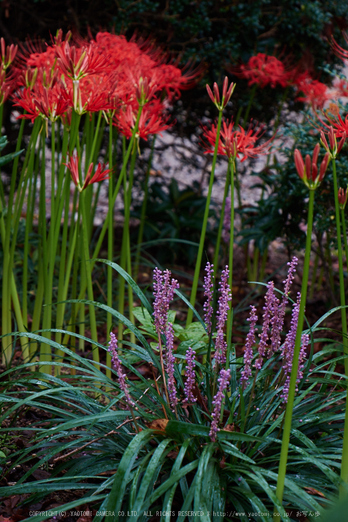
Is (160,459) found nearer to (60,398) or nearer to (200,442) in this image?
(200,442)

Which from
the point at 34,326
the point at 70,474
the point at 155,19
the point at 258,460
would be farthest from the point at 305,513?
the point at 155,19

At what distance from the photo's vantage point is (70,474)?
5.10 feet

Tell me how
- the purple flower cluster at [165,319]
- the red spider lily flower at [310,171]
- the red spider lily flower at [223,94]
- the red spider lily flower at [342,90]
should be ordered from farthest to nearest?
the red spider lily flower at [342,90] → the red spider lily flower at [223,94] → the purple flower cluster at [165,319] → the red spider lily flower at [310,171]

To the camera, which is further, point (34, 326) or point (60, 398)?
point (34, 326)

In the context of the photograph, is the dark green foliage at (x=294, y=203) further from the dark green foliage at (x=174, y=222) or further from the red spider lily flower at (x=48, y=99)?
the red spider lily flower at (x=48, y=99)

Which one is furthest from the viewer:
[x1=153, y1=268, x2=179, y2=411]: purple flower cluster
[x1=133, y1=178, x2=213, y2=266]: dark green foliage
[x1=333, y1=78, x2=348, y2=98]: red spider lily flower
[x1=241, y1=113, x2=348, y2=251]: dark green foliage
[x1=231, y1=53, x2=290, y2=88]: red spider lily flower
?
[x1=133, y1=178, x2=213, y2=266]: dark green foliage

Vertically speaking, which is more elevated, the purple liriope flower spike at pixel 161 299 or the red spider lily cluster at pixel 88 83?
the red spider lily cluster at pixel 88 83

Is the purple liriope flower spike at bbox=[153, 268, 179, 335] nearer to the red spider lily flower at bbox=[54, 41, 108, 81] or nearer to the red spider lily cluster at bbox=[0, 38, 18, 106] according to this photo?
the red spider lily flower at bbox=[54, 41, 108, 81]

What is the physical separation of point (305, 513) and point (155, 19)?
3772 millimetres

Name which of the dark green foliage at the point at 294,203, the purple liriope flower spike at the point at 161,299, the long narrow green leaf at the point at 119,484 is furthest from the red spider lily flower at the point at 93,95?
the dark green foliage at the point at 294,203

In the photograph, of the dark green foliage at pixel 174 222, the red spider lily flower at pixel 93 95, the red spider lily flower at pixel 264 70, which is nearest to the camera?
the red spider lily flower at pixel 93 95

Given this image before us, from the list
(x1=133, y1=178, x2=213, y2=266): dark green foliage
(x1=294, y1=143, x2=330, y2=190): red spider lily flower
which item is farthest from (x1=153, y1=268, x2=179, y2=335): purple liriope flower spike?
(x1=133, y1=178, x2=213, y2=266): dark green foliage

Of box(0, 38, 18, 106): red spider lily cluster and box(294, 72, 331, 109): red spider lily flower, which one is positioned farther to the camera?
box(294, 72, 331, 109): red spider lily flower

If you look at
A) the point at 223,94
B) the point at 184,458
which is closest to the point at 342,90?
the point at 223,94
